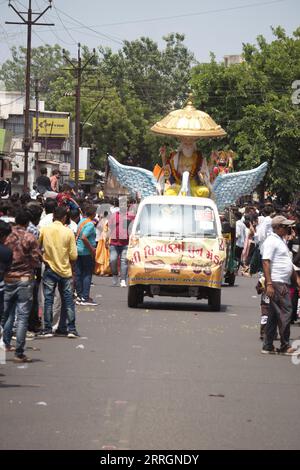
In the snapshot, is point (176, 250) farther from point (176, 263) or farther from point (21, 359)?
point (21, 359)

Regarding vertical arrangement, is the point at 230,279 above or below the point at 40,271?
below

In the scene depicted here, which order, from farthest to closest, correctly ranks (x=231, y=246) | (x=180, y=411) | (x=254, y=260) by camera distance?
(x=231, y=246)
(x=254, y=260)
(x=180, y=411)

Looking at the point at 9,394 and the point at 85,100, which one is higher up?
the point at 85,100

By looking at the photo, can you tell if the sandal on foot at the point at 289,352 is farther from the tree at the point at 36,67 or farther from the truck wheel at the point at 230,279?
the tree at the point at 36,67

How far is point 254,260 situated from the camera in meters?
17.9

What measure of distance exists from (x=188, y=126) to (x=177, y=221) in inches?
299

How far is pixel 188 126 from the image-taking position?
29.0 m

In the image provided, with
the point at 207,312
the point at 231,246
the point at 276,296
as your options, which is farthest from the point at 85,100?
the point at 276,296

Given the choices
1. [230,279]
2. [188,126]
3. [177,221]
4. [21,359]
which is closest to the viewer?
[21,359]

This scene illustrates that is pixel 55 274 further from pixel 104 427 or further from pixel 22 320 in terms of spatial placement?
pixel 104 427

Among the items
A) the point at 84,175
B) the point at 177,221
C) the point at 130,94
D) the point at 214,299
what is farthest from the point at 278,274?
the point at 130,94

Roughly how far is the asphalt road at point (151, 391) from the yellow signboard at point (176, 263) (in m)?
2.16

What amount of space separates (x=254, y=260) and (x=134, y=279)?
3.64 metres

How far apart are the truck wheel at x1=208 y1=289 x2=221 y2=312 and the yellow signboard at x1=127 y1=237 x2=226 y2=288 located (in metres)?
0.26
